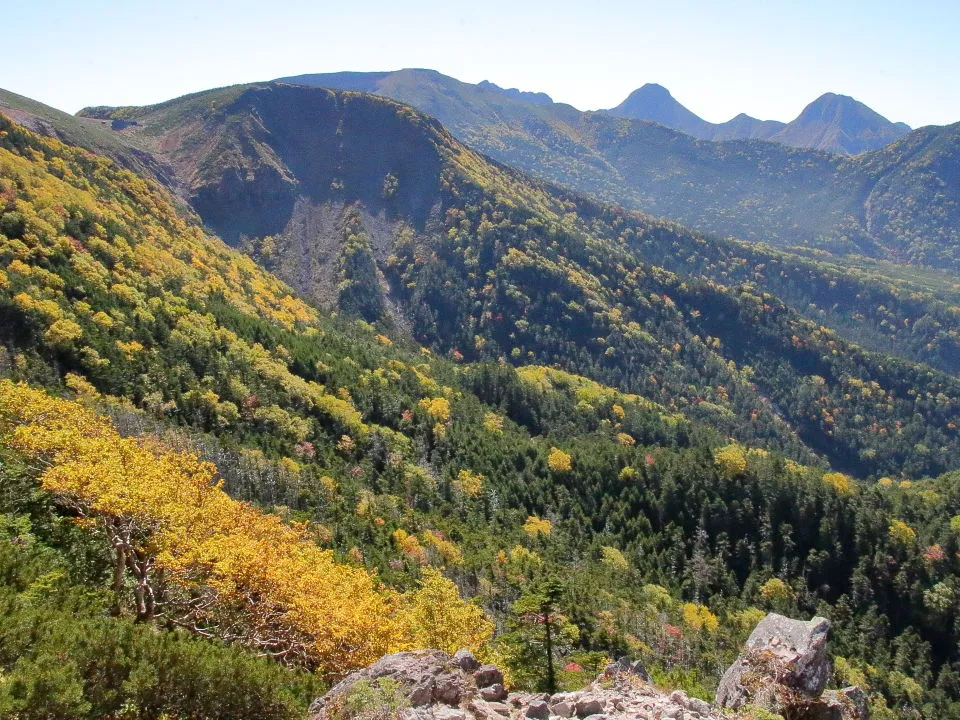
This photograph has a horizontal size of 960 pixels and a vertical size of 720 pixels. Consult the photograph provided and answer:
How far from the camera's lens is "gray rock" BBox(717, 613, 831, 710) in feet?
119

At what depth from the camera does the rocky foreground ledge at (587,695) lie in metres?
28.0

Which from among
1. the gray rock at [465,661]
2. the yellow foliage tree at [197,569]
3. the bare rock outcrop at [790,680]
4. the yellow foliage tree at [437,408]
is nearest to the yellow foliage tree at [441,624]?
the yellow foliage tree at [197,569]

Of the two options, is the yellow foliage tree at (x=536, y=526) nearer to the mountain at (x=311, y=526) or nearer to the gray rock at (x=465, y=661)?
the mountain at (x=311, y=526)

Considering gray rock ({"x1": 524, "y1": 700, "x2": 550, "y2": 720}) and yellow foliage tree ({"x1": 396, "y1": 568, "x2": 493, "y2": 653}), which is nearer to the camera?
gray rock ({"x1": 524, "y1": 700, "x2": 550, "y2": 720})

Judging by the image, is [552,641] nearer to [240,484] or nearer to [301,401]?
[240,484]

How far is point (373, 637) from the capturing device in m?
45.0

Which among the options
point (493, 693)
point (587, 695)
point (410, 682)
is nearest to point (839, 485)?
point (587, 695)

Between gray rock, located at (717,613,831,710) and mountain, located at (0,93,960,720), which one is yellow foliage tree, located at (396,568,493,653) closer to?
mountain, located at (0,93,960,720)

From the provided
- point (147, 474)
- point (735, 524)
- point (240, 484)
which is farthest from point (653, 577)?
point (147, 474)

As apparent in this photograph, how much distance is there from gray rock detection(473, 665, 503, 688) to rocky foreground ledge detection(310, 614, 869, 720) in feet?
0.17

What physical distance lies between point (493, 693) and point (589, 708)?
224 inches

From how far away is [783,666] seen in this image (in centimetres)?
3703

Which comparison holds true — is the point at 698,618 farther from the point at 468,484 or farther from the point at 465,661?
the point at 465,661

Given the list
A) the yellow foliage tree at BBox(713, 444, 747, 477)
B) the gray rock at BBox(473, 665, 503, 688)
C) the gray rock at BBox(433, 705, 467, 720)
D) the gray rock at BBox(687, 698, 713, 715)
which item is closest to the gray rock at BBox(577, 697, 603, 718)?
the gray rock at BBox(687, 698, 713, 715)
